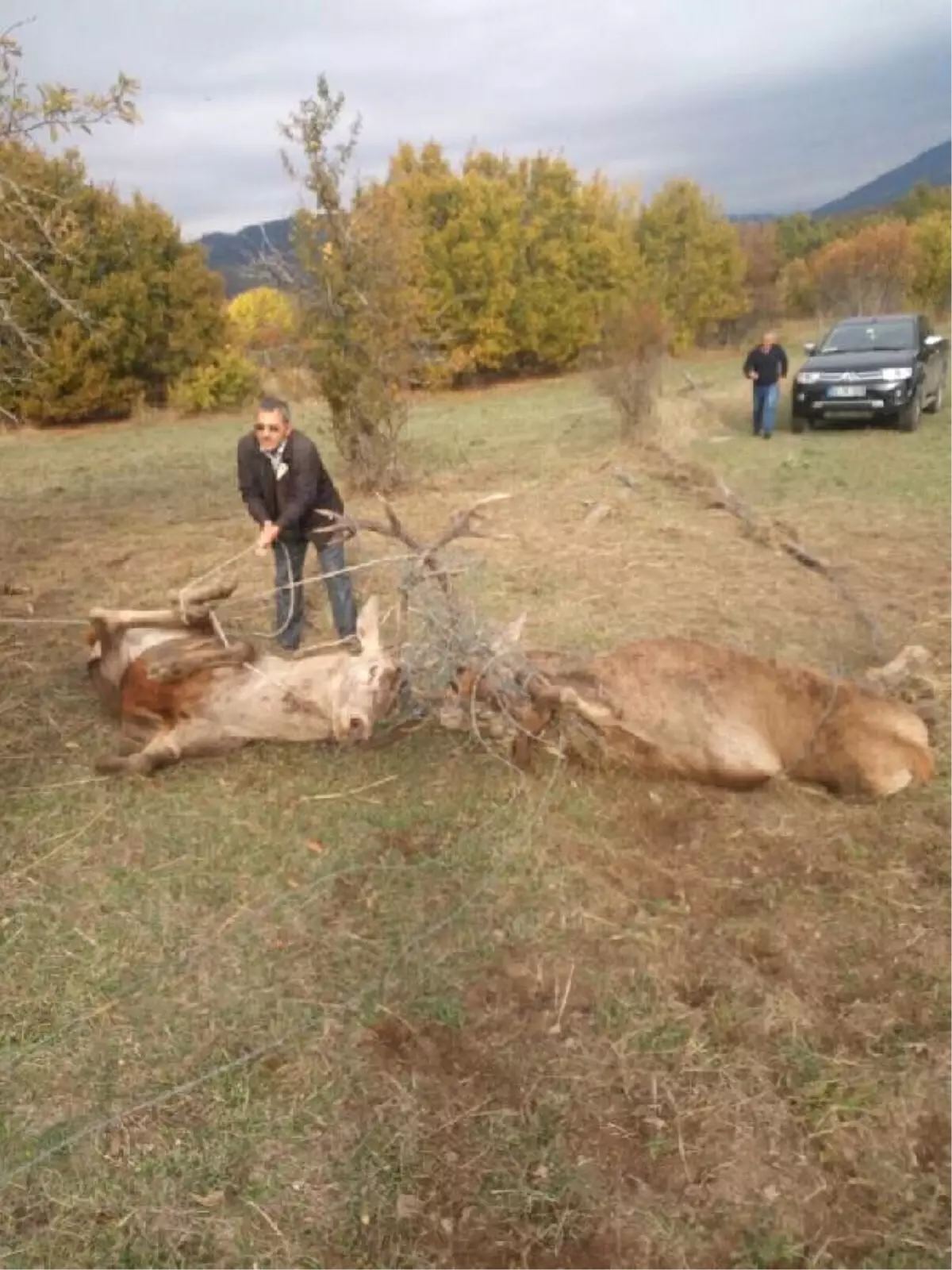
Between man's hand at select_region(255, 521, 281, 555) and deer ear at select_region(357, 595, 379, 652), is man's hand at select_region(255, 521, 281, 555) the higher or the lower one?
the higher one

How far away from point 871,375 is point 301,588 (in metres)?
10.1

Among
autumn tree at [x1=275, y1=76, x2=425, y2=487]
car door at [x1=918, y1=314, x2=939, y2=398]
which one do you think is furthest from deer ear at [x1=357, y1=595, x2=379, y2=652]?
car door at [x1=918, y1=314, x2=939, y2=398]

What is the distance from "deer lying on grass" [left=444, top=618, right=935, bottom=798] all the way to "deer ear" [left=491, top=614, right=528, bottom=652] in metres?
0.01

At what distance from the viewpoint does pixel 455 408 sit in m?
23.3

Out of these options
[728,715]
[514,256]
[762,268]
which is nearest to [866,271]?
[762,268]

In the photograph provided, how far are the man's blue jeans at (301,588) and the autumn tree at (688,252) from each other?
30601mm

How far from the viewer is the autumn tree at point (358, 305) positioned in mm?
10773

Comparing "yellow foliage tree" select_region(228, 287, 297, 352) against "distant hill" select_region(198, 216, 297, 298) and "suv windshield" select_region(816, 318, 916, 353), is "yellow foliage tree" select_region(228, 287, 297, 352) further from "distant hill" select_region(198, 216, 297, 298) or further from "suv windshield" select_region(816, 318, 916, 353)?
"suv windshield" select_region(816, 318, 916, 353)

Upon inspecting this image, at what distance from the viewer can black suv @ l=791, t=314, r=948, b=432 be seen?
13150mm

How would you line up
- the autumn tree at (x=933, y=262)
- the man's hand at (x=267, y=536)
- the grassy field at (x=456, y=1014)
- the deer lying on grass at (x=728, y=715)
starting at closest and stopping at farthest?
the grassy field at (x=456, y=1014) < the deer lying on grass at (x=728, y=715) < the man's hand at (x=267, y=536) < the autumn tree at (x=933, y=262)

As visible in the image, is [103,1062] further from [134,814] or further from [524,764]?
[524,764]

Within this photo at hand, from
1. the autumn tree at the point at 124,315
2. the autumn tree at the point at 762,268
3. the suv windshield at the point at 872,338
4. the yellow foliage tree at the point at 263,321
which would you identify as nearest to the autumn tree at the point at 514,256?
the yellow foliage tree at the point at 263,321

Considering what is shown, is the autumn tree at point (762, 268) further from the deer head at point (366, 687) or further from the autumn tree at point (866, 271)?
the deer head at point (366, 687)

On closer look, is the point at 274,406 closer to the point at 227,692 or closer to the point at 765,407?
the point at 227,692
